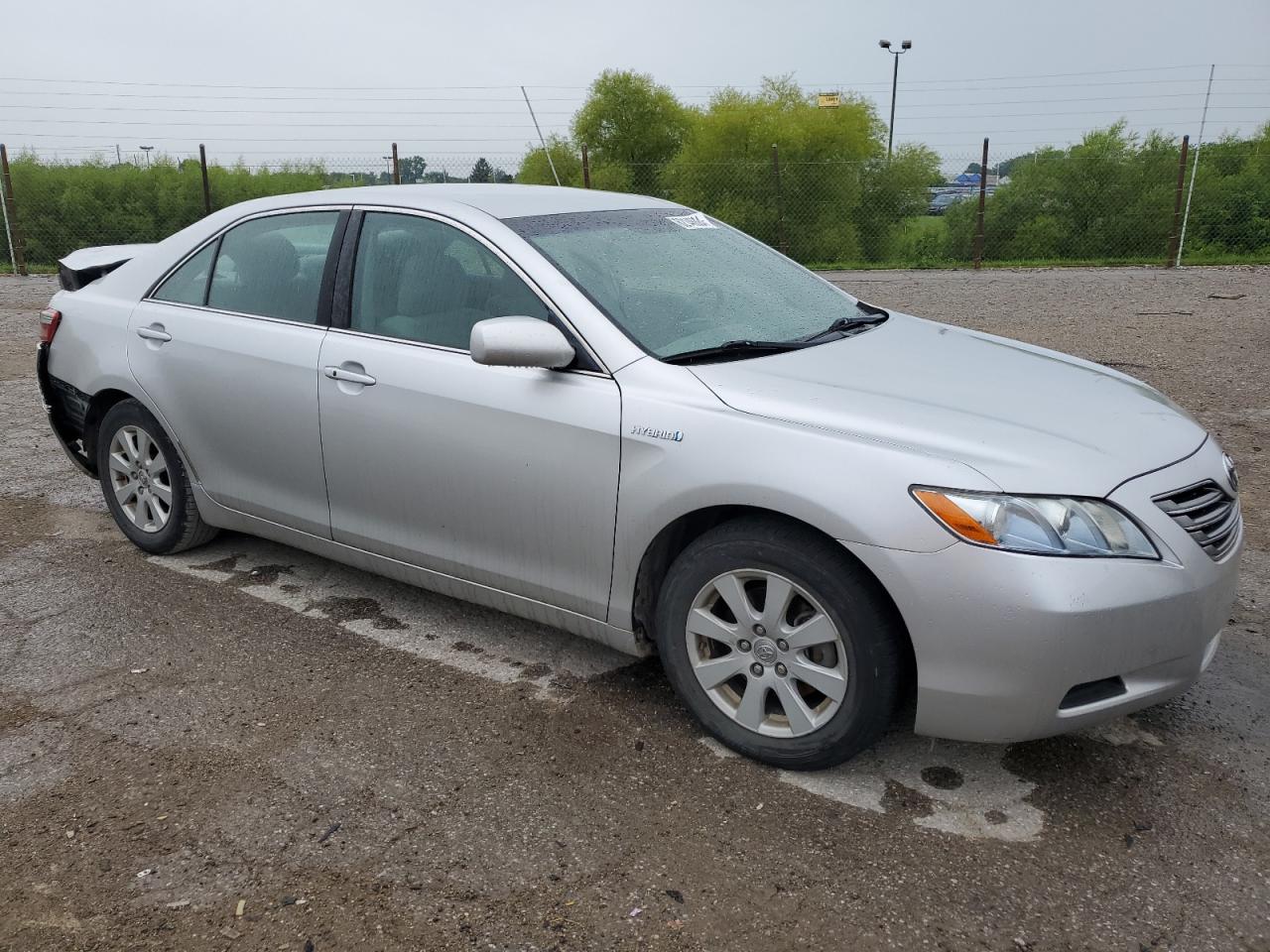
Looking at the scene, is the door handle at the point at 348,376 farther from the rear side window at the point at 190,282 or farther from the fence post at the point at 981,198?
the fence post at the point at 981,198

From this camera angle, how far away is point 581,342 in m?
3.31

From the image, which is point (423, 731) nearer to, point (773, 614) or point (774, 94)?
point (773, 614)

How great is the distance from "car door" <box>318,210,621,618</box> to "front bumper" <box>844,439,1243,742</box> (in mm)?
929

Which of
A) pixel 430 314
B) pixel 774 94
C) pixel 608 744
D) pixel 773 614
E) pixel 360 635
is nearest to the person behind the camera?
pixel 773 614

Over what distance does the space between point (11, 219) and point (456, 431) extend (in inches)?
674

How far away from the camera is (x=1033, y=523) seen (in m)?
2.66

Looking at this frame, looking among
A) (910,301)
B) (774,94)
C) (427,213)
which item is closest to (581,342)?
(427,213)

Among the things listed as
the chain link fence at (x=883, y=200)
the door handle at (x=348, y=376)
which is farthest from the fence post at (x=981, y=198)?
the door handle at (x=348, y=376)

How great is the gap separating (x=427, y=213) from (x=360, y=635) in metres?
1.54

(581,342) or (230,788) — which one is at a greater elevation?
(581,342)

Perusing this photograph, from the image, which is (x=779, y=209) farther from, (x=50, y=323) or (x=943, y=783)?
(x=943, y=783)

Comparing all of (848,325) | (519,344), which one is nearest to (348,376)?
(519,344)

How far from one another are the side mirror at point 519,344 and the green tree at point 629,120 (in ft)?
89.3

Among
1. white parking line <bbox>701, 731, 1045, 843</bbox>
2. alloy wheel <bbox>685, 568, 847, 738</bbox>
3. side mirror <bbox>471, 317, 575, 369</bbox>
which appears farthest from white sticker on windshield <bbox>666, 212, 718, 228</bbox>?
white parking line <bbox>701, 731, 1045, 843</bbox>
